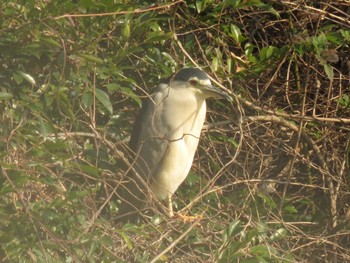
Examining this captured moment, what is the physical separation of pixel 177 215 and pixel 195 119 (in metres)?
0.49

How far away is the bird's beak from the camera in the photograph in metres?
4.01

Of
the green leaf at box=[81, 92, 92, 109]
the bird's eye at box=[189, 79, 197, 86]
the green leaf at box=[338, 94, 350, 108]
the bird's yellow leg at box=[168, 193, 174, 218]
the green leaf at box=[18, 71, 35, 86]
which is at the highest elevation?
the green leaf at box=[18, 71, 35, 86]

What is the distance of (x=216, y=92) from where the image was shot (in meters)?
4.07

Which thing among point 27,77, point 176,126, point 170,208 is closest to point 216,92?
point 176,126

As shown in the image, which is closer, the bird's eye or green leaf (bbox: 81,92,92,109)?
green leaf (bbox: 81,92,92,109)

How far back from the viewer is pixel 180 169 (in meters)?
4.24

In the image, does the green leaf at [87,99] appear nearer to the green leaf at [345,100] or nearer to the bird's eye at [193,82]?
the bird's eye at [193,82]

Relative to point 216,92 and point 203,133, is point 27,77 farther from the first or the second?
→ point 203,133

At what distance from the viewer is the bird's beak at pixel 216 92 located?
401cm

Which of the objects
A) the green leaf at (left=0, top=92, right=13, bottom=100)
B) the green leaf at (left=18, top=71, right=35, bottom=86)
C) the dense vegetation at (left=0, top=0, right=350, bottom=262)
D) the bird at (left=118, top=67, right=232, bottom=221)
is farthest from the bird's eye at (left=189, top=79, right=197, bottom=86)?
the green leaf at (left=0, top=92, right=13, bottom=100)

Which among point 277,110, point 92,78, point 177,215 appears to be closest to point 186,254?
point 177,215

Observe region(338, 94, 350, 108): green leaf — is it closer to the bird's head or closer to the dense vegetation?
the dense vegetation

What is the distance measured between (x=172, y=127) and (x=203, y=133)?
249mm

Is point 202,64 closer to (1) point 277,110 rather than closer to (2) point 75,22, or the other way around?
(1) point 277,110
